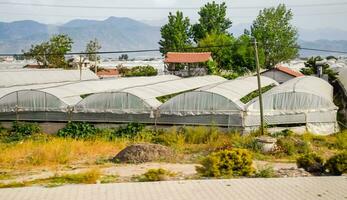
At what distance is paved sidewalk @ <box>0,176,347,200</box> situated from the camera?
34.6ft

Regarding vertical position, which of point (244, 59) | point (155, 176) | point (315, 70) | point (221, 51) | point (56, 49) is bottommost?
point (155, 176)

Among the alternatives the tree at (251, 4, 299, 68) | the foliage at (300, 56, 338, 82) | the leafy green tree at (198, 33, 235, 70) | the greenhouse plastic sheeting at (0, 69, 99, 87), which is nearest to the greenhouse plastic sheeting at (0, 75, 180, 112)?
the greenhouse plastic sheeting at (0, 69, 99, 87)

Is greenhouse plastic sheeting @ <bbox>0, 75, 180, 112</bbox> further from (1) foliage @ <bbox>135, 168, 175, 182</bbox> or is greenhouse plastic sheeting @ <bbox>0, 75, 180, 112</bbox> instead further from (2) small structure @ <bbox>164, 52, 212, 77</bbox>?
(2) small structure @ <bbox>164, 52, 212, 77</bbox>

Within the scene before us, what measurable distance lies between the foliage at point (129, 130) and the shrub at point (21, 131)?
402cm

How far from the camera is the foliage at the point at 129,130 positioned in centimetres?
2147

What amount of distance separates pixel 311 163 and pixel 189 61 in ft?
129

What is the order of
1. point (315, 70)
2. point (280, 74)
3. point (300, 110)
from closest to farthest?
point (300, 110), point (315, 70), point (280, 74)

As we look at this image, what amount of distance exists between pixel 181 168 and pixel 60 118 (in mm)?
9990

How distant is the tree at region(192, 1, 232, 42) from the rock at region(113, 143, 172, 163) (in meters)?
51.7

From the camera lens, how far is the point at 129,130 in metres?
21.6

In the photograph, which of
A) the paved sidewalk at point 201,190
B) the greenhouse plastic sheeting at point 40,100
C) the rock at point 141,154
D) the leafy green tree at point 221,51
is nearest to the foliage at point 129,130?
the greenhouse plastic sheeting at point 40,100

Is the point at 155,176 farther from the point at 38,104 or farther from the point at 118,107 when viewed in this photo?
the point at 38,104

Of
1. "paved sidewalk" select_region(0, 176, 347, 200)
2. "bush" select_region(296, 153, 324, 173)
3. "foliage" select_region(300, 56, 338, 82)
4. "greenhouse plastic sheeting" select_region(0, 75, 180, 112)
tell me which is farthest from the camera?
"foliage" select_region(300, 56, 338, 82)

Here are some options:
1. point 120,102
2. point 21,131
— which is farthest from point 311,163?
point 21,131
